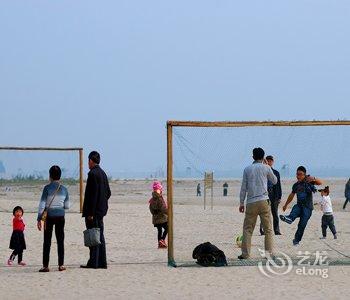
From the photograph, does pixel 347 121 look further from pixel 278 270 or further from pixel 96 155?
pixel 96 155

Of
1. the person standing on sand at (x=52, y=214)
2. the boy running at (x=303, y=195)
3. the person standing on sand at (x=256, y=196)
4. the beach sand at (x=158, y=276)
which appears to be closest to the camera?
the beach sand at (x=158, y=276)

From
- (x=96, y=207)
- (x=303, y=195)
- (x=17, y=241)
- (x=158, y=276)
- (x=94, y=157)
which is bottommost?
(x=158, y=276)

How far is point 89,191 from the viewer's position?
41.7 ft

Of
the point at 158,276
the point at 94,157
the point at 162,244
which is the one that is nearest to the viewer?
the point at 158,276

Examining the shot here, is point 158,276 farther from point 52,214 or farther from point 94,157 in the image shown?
point 94,157

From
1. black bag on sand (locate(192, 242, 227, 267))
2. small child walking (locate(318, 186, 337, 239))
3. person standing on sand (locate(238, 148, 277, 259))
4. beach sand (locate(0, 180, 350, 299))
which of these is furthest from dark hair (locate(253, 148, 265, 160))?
small child walking (locate(318, 186, 337, 239))

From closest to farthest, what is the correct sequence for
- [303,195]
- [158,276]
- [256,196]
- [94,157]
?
1. [158,276]
2. [94,157]
3. [256,196]
4. [303,195]

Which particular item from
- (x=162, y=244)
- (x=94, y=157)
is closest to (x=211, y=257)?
(x=94, y=157)

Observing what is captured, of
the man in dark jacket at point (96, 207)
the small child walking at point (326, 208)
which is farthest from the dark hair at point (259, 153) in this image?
the small child walking at point (326, 208)

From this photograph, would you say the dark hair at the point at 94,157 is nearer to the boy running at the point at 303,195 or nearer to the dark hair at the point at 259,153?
the dark hair at the point at 259,153

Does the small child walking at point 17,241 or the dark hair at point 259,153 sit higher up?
the dark hair at point 259,153

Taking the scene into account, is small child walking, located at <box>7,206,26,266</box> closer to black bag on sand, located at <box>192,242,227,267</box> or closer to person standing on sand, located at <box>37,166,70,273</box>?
person standing on sand, located at <box>37,166,70,273</box>

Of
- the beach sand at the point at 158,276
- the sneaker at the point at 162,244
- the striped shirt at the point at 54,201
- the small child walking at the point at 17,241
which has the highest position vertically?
the striped shirt at the point at 54,201

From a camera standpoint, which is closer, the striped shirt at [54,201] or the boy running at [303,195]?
the striped shirt at [54,201]
